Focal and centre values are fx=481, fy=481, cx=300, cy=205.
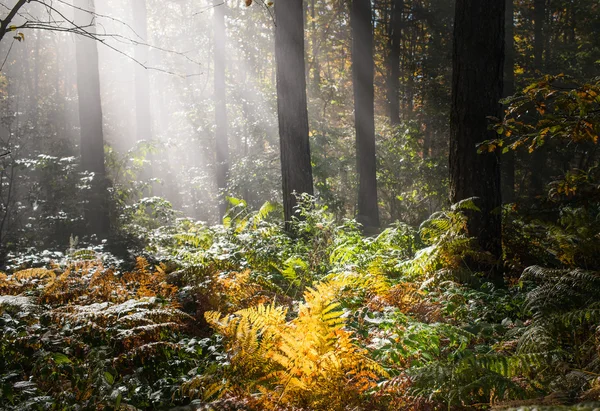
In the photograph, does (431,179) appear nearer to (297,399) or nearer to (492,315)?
(492,315)

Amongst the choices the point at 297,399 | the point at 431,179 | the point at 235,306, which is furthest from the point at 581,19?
the point at 297,399

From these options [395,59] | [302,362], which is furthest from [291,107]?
[395,59]

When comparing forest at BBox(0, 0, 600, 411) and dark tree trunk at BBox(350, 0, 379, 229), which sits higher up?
dark tree trunk at BBox(350, 0, 379, 229)

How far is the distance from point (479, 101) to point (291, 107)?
3.50 m

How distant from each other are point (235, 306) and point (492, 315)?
2.27 metres

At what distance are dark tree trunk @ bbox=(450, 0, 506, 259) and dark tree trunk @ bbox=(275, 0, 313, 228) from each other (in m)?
3.11

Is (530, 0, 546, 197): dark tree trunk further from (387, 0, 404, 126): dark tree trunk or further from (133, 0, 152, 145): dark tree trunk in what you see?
(133, 0, 152, 145): dark tree trunk

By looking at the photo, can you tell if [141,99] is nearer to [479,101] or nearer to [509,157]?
[509,157]

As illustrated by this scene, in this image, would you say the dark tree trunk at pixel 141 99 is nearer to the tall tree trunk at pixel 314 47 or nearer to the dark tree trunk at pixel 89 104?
the tall tree trunk at pixel 314 47

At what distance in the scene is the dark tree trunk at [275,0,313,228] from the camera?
8148mm

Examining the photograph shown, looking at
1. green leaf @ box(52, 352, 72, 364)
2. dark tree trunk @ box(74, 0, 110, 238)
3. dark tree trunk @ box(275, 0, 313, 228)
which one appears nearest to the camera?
green leaf @ box(52, 352, 72, 364)

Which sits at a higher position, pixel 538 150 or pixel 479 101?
pixel 479 101

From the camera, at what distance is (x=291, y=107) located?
8172 millimetres

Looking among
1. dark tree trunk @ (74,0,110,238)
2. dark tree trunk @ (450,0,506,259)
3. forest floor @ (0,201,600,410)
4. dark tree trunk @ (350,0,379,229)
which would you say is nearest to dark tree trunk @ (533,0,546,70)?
dark tree trunk @ (350,0,379,229)
